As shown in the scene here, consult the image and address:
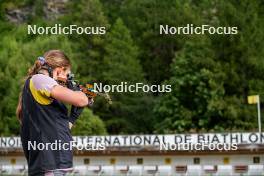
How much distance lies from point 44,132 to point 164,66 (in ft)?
198

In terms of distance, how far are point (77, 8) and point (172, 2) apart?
30.5 feet

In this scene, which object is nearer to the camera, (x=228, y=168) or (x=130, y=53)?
(x=228, y=168)

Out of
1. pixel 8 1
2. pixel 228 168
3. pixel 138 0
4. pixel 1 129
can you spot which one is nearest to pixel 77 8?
pixel 138 0

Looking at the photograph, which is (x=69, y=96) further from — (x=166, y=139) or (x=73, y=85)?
(x=166, y=139)

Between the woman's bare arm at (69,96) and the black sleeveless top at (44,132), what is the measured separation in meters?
0.18

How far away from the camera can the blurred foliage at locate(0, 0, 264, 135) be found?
48.6m

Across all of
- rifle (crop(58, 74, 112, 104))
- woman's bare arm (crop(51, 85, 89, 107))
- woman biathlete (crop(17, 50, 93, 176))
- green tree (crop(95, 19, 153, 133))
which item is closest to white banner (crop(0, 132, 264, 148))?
rifle (crop(58, 74, 112, 104))

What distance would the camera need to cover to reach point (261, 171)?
2692 centimetres

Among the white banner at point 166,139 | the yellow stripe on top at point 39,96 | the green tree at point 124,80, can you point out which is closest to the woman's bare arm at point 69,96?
the yellow stripe on top at point 39,96

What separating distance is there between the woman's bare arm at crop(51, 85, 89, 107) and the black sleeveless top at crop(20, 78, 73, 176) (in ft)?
0.59

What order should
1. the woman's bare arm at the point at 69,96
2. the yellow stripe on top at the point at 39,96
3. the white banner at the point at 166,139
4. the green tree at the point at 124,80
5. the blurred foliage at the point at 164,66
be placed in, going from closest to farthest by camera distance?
the woman's bare arm at the point at 69,96, the yellow stripe on top at the point at 39,96, the white banner at the point at 166,139, the blurred foliage at the point at 164,66, the green tree at the point at 124,80

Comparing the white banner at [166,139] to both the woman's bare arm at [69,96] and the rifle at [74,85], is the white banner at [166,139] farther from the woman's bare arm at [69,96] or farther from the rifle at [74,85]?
the woman's bare arm at [69,96]

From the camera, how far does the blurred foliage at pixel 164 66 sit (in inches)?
1914

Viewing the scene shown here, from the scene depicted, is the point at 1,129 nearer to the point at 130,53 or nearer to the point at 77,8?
the point at 130,53
